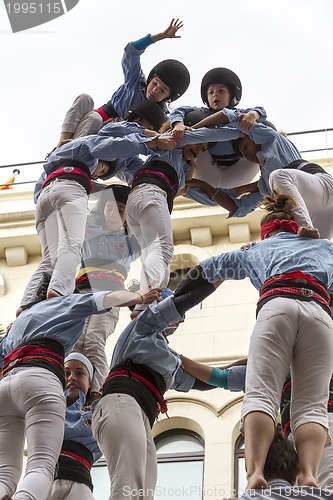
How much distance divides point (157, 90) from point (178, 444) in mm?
4683

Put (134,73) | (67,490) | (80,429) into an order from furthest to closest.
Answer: (134,73) → (80,429) → (67,490)

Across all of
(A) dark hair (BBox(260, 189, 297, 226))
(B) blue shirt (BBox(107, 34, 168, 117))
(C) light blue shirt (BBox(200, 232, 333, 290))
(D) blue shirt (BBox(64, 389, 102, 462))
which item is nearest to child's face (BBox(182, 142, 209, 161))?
(B) blue shirt (BBox(107, 34, 168, 117))

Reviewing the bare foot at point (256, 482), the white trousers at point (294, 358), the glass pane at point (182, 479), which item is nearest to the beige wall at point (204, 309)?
the glass pane at point (182, 479)

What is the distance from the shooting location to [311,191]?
982 cm

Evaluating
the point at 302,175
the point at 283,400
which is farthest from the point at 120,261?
the point at 283,400

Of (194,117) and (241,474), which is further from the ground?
(194,117)

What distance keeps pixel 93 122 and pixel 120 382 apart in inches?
124

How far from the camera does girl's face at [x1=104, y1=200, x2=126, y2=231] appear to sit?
37.3 ft

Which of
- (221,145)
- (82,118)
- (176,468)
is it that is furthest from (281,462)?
(176,468)

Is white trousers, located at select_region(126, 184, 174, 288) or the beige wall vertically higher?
white trousers, located at select_region(126, 184, 174, 288)

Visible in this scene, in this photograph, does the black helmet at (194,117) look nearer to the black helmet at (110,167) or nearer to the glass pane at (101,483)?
the black helmet at (110,167)

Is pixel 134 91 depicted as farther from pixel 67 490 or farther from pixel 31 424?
pixel 31 424

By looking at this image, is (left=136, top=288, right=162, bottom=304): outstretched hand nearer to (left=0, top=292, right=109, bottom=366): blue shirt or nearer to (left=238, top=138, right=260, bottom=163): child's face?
(left=0, top=292, right=109, bottom=366): blue shirt

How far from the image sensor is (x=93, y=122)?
36.4ft
